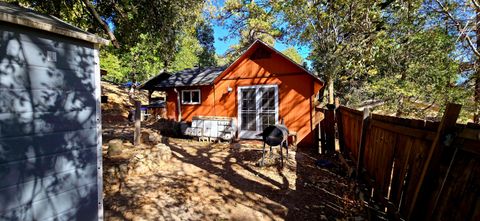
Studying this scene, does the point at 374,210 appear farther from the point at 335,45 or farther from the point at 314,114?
the point at 335,45

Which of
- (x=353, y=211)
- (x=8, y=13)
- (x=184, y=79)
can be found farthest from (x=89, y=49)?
(x=184, y=79)

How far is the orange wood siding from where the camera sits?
11.1 metres

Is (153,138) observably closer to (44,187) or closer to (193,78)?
(193,78)

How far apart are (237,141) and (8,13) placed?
9907 millimetres

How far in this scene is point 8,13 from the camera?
2.84 meters

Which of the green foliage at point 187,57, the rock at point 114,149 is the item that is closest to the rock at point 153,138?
the rock at point 114,149

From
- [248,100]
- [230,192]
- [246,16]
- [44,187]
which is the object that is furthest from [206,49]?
[44,187]

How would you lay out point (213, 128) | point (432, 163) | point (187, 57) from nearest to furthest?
point (432, 163) → point (213, 128) → point (187, 57)

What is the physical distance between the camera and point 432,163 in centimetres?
253

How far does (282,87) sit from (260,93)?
1.10 m

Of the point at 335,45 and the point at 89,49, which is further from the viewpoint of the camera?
the point at 335,45

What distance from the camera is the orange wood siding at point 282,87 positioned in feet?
36.4

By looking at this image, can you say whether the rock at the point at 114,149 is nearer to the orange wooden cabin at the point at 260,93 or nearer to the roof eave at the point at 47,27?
the roof eave at the point at 47,27

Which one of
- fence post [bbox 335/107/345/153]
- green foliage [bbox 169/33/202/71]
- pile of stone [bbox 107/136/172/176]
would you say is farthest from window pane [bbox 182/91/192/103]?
green foliage [bbox 169/33/202/71]
